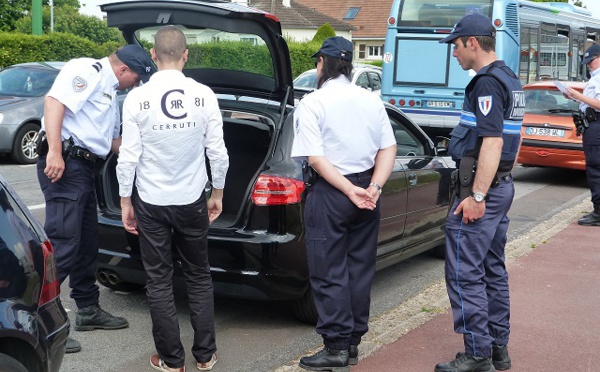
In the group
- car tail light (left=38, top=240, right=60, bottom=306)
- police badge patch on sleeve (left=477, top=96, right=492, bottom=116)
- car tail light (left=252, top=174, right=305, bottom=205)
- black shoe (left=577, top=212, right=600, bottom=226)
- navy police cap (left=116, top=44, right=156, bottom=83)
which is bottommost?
black shoe (left=577, top=212, right=600, bottom=226)

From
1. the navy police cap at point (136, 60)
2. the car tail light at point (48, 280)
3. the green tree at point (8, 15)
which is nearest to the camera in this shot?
the car tail light at point (48, 280)

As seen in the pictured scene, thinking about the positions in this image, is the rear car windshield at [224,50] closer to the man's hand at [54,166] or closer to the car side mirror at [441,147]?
the man's hand at [54,166]

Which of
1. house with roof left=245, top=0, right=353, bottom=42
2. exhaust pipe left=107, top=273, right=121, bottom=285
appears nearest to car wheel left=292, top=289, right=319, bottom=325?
Result: exhaust pipe left=107, top=273, right=121, bottom=285

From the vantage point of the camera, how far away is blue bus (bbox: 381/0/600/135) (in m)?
15.4

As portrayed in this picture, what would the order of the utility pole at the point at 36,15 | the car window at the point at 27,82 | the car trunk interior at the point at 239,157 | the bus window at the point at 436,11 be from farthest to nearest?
1. the utility pole at the point at 36,15
2. the bus window at the point at 436,11
3. the car window at the point at 27,82
4. the car trunk interior at the point at 239,157


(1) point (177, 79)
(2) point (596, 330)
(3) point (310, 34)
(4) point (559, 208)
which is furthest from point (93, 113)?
(3) point (310, 34)

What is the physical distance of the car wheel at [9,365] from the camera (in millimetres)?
3100

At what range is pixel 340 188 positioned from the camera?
4.49 m

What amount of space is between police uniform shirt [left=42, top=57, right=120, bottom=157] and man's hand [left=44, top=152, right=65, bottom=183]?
0.63 feet

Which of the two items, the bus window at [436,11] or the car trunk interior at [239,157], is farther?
the bus window at [436,11]

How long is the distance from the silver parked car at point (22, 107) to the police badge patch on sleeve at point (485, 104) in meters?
10.4

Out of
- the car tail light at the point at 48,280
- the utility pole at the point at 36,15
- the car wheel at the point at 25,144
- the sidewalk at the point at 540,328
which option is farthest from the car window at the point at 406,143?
the utility pole at the point at 36,15

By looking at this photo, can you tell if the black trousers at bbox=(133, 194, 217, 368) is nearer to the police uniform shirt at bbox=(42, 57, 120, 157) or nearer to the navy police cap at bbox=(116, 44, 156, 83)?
the police uniform shirt at bbox=(42, 57, 120, 157)

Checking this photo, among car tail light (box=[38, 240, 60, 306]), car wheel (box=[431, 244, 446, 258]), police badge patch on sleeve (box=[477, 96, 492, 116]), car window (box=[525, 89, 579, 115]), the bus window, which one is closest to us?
car tail light (box=[38, 240, 60, 306])
